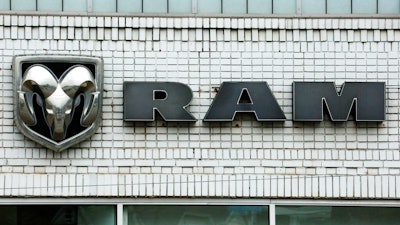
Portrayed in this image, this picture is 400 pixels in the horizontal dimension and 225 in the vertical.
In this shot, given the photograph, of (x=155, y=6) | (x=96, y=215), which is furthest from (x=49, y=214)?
(x=155, y=6)

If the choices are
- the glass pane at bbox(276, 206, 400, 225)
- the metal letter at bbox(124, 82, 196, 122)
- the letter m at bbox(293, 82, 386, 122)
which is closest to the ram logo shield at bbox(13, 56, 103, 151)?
the metal letter at bbox(124, 82, 196, 122)

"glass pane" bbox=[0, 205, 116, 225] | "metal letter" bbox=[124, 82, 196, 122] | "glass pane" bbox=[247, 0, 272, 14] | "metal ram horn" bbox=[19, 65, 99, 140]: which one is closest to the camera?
"metal ram horn" bbox=[19, 65, 99, 140]

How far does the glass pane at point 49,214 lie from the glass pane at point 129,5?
231cm

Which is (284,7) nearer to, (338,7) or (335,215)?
(338,7)

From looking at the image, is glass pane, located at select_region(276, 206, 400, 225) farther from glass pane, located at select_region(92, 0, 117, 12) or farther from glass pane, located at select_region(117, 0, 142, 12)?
glass pane, located at select_region(92, 0, 117, 12)

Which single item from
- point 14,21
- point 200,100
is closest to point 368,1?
point 200,100

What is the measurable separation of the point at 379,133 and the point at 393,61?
0.86 metres

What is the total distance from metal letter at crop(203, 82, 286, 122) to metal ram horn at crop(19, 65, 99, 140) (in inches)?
52.8

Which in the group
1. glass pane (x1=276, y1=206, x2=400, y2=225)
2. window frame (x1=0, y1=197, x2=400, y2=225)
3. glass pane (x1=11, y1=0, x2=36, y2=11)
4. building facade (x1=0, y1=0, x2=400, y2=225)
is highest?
glass pane (x1=11, y1=0, x2=36, y2=11)

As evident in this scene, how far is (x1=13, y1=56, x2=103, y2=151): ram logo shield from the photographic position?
1042 centimetres

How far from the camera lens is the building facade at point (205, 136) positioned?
10.6 metres

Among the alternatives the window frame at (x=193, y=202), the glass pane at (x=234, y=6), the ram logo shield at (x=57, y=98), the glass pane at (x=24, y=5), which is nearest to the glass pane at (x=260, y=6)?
the glass pane at (x=234, y=6)

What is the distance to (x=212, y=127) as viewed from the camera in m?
10.7

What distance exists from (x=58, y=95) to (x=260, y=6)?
8.46ft
